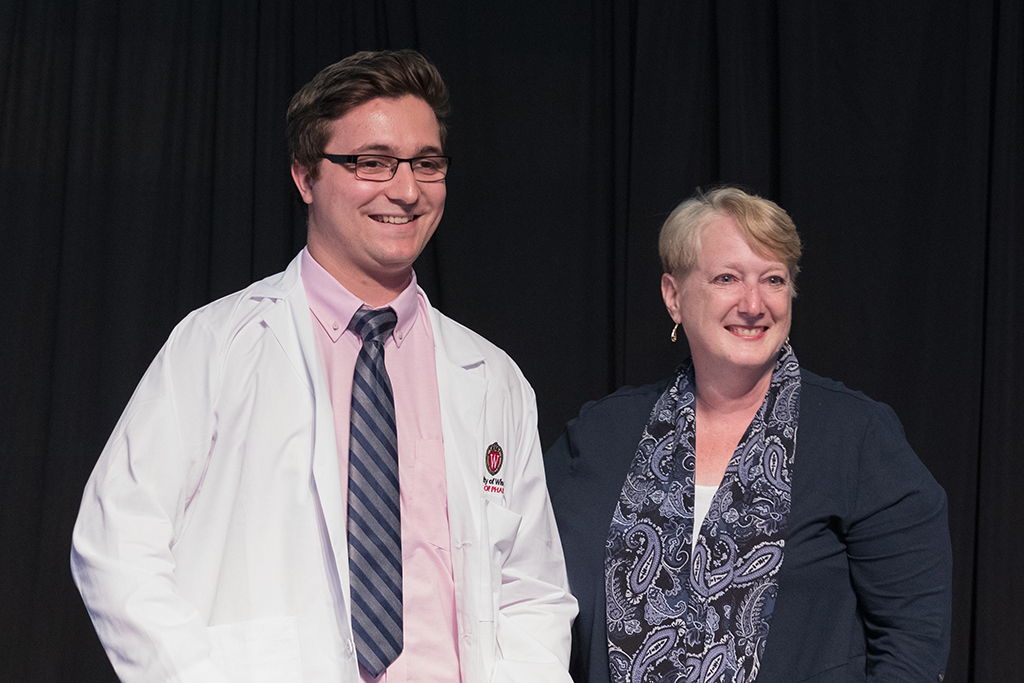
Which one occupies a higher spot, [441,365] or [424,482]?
[441,365]

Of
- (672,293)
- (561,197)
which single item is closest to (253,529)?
(672,293)

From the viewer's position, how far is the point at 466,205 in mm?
2930

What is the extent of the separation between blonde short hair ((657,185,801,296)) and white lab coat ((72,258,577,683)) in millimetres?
557

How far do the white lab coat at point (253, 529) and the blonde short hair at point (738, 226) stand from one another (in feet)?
1.83

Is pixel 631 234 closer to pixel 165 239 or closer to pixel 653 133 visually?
pixel 653 133

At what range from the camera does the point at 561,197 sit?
2.89 meters

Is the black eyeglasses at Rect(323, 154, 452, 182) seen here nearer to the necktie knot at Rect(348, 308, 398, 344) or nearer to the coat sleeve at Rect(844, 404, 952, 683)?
the necktie knot at Rect(348, 308, 398, 344)

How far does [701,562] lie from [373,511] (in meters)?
0.60

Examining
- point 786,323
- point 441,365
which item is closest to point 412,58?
point 441,365

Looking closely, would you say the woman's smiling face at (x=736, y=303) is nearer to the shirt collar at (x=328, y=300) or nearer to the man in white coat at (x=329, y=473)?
the man in white coat at (x=329, y=473)

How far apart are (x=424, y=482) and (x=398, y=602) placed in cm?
20

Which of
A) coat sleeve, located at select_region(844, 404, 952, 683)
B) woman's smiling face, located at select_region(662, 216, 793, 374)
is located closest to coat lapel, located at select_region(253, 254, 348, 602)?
woman's smiling face, located at select_region(662, 216, 793, 374)

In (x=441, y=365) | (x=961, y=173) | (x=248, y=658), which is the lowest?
(x=248, y=658)

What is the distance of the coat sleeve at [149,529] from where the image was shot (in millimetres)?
1269
